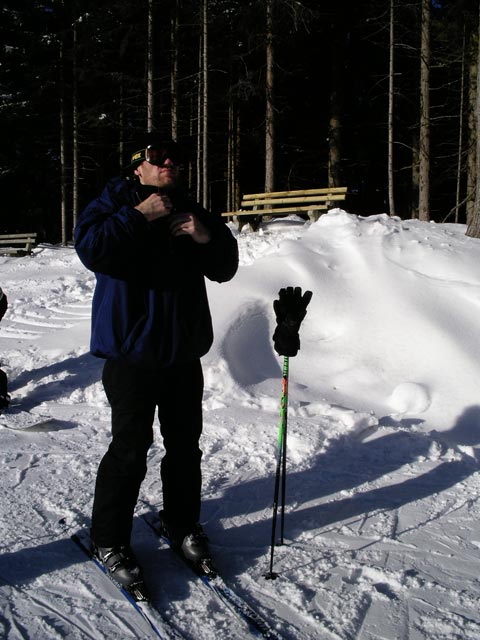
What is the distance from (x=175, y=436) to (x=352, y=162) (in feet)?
85.3

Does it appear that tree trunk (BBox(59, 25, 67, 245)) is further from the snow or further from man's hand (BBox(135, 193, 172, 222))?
man's hand (BBox(135, 193, 172, 222))

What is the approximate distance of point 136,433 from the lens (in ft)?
9.02

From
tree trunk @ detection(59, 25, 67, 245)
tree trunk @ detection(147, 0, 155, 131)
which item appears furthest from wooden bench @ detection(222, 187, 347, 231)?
tree trunk @ detection(59, 25, 67, 245)

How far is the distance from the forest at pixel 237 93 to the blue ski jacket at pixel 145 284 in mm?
16707

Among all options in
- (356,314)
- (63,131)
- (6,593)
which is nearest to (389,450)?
(356,314)

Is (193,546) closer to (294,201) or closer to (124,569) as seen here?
(124,569)

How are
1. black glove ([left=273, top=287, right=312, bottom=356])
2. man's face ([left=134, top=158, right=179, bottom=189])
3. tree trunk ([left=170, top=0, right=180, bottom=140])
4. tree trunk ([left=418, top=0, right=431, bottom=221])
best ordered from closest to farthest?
1. man's face ([left=134, top=158, right=179, bottom=189])
2. black glove ([left=273, top=287, right=312, bottom=356])
3. tree trunk ([left=418, top=0, right=431, bottom=221])
4. tree trunk ([left=170, top=0, right=180, bottom=140])

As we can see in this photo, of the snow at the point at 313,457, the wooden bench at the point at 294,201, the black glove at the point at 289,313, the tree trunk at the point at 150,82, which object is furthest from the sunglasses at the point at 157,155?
the tree trunk at the point at 150,82

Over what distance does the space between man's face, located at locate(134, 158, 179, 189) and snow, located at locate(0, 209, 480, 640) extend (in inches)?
80.7

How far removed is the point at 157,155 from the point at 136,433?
1434 millimetres

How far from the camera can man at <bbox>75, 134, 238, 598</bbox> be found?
104 inches

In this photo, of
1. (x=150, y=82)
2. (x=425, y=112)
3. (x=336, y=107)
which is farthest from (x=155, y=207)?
(x=336, y=107)

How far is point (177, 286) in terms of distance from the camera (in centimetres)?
279

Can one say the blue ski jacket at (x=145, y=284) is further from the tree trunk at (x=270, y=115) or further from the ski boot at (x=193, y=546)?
the tree trunk at (x=270, y=115)
